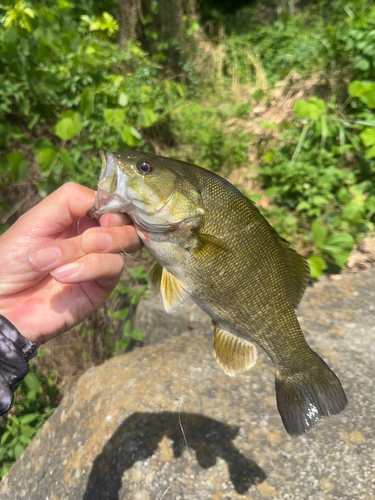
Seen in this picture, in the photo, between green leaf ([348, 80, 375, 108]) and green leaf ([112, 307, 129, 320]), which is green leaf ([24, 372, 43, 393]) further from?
green leaf ([348, 80, 375, 108])

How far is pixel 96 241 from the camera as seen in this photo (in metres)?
1.24

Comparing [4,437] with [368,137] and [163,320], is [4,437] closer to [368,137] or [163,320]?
[163,320]

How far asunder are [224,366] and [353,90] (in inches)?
138

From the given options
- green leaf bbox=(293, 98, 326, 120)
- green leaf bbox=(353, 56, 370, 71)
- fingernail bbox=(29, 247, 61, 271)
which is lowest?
green leaf bbox=(293, 98, 326, 120)

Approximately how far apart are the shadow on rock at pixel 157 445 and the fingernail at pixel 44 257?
1.50 m

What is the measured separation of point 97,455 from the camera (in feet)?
6.93

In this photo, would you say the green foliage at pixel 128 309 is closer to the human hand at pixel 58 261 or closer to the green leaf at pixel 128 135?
the green leaf at pixel 128 135

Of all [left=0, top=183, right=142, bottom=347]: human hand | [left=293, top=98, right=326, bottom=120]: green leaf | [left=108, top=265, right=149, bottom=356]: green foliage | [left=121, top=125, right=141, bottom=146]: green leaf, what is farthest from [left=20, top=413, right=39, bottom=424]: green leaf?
[left=293, top=98, right=326, bottom=120]: green leaf

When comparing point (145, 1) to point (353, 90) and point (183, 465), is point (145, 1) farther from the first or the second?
point (183, 465)

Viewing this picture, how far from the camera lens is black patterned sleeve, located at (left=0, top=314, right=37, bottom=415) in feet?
4.40

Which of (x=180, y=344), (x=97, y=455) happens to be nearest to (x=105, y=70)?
(x=180, y=344)

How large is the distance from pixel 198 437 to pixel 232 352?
1014 mm

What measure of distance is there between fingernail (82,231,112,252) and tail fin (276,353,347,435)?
0.96 metres

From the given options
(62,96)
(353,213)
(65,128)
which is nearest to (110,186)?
(65,128)
